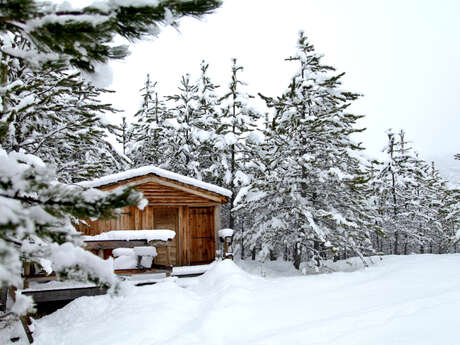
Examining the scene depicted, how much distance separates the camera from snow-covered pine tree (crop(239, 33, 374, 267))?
47.8ft

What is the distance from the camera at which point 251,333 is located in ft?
16.5

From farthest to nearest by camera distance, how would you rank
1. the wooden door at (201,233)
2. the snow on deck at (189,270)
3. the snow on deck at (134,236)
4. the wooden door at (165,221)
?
the wooden door at (201,233) < the wooden door at (165,221) < the snow on deck at (189,270) < the snow on deck at (134,236)

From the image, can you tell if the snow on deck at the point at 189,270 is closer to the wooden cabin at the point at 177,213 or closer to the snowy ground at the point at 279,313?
→ the wooden cabin at the point at 177,213

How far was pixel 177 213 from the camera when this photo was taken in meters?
16.1

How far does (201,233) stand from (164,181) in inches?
132

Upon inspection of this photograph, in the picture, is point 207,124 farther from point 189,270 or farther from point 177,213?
point 189,270

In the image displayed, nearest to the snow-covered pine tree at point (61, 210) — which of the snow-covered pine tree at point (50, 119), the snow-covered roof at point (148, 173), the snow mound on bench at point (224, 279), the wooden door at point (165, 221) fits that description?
the snow-covered pine tree at point (50, 119)

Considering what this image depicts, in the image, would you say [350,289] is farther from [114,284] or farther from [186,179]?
[186,179]

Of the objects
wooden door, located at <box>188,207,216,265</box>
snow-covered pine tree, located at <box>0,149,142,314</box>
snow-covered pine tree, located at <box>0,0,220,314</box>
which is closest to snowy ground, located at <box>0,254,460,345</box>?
snow-covered pine tree, located at <box>0,149,142,314</box>

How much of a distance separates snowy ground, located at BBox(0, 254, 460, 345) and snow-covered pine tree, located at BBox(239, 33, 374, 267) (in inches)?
221

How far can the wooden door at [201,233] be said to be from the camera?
16516 mm

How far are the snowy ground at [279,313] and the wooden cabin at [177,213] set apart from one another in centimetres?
595

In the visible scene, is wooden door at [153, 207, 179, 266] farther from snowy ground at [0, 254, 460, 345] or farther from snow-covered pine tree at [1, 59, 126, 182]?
snowy ground at [0, 254, 460, 345]

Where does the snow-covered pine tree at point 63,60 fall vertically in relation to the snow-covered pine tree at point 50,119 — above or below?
below
